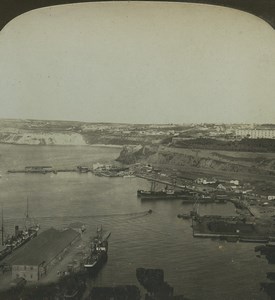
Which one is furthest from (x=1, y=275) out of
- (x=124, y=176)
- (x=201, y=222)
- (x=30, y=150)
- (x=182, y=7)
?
(x=182, y=7)

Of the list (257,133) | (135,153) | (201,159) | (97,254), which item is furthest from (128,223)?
(257,133)

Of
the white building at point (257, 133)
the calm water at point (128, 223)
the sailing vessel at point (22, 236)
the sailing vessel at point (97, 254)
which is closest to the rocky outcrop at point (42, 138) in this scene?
the calm water at point (128, 223)

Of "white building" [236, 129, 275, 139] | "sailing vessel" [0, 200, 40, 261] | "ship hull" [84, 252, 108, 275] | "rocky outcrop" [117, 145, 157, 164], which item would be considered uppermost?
"white building" [236, 129, 275, 139]

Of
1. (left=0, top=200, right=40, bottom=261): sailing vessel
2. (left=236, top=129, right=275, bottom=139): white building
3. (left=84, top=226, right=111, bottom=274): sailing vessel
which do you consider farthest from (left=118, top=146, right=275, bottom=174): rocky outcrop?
(left=0, top=200, right=40, bottom=261): sailing vessel

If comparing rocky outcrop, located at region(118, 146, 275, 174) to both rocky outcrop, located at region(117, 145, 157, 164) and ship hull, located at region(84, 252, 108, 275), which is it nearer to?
rocky outcrop, located at region(117, 145, 157, 164)

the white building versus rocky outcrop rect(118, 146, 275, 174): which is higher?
the white building

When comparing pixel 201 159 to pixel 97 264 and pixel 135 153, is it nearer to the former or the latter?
pixel 135 153

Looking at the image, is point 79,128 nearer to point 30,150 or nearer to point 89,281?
point 30,150
